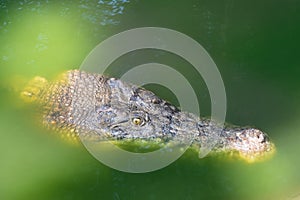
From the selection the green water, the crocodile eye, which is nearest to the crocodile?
the crocodile eye

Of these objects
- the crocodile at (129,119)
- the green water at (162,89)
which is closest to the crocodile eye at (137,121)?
the crocodile at (129,119)

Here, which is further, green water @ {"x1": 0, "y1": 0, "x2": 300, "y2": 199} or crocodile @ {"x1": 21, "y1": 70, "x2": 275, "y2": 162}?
crocodile @ {"x1": 21, "y1": 70, "x2": 275, "y2": 162}

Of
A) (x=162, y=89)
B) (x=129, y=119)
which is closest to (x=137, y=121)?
(x=129, y=119)

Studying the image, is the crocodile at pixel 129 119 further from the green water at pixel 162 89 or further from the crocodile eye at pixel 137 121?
the green water at pixel 162 89

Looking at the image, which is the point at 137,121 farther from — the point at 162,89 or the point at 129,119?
the point at 162,89

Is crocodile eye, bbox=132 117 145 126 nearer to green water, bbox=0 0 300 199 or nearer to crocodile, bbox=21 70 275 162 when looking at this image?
crocodile, bbox=21 70 275 162

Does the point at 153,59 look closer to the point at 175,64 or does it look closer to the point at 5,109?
the point at 175,64
